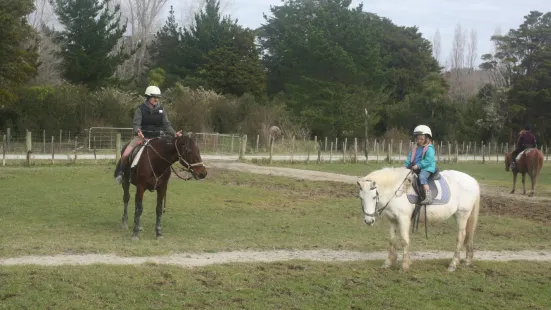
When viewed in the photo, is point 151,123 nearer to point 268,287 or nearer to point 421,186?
point 268,287

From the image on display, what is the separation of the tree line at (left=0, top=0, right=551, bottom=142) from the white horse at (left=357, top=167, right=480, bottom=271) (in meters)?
31.0

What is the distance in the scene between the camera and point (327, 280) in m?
9.04

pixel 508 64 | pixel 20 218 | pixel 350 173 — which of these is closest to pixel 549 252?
pixel 20 218

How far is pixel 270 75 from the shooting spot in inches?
2549

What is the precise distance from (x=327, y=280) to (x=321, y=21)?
4965cm

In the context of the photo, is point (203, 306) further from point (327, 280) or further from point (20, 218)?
point (20, 218)

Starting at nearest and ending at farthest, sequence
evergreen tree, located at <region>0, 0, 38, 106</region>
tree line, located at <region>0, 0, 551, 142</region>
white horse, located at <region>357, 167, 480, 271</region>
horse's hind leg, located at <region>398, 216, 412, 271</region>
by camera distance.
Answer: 1. white horse, located at <region>357, 167, 480, 271</region>
2. horse's hind leg, located at <region>398, 216, 412, 271</region>
3. evergreen tree, located at <region>0, 0, 38, 106</region>
4. tree line, located at <region>0, 0, 551, 142</region>

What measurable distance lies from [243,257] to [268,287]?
7.02 ft

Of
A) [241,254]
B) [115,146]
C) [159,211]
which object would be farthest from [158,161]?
[115,146]

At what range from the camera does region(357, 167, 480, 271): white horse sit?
9.38m

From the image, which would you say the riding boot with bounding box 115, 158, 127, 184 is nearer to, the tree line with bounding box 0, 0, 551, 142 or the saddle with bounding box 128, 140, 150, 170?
the saddle with bounding box 128, 140, 150, 170

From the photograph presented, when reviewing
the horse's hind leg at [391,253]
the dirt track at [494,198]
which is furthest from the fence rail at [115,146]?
the horse's hind leg at [391,253]

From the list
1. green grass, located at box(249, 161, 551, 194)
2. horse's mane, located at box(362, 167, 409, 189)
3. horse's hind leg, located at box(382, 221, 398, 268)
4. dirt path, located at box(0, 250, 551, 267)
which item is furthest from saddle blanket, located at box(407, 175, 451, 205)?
green grass, located at box(249, 161, 551, 194)

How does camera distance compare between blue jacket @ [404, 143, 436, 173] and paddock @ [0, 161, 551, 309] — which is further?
blue jacket @ [404, 143, 436, 173]
